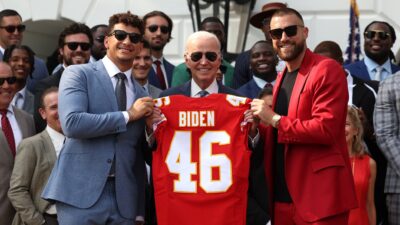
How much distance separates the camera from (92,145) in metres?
5.59

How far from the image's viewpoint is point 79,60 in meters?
7.98

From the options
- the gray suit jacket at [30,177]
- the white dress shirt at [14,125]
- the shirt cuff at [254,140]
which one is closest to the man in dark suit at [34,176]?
the gray suit jacket at [30,177]

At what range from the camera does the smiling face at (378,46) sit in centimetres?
830

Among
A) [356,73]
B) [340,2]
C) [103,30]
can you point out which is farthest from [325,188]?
[340,2]

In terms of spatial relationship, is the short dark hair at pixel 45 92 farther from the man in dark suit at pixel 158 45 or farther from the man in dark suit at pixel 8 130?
the man in dark suit at pixel 158 45

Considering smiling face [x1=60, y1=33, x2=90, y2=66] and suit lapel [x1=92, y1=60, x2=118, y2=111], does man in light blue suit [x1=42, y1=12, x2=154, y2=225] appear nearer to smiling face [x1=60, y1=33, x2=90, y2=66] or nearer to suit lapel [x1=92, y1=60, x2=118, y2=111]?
suit lapel [x1=92, y1=60, x2=118, y2=111]

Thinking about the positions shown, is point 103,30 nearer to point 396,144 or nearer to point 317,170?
point 396,144

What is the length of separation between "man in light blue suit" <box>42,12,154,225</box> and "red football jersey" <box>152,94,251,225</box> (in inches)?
6.6

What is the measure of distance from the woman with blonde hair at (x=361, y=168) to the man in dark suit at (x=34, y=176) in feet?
7.61

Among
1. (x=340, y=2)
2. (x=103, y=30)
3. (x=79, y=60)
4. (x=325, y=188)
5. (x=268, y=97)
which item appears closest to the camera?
(x=325, y=188)

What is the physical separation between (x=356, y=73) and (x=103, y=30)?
2.52 metres

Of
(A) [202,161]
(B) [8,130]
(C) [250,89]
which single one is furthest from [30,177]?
(C) [250,89]

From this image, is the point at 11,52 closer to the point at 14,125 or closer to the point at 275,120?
the point at 14,125

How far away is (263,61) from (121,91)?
244cm
